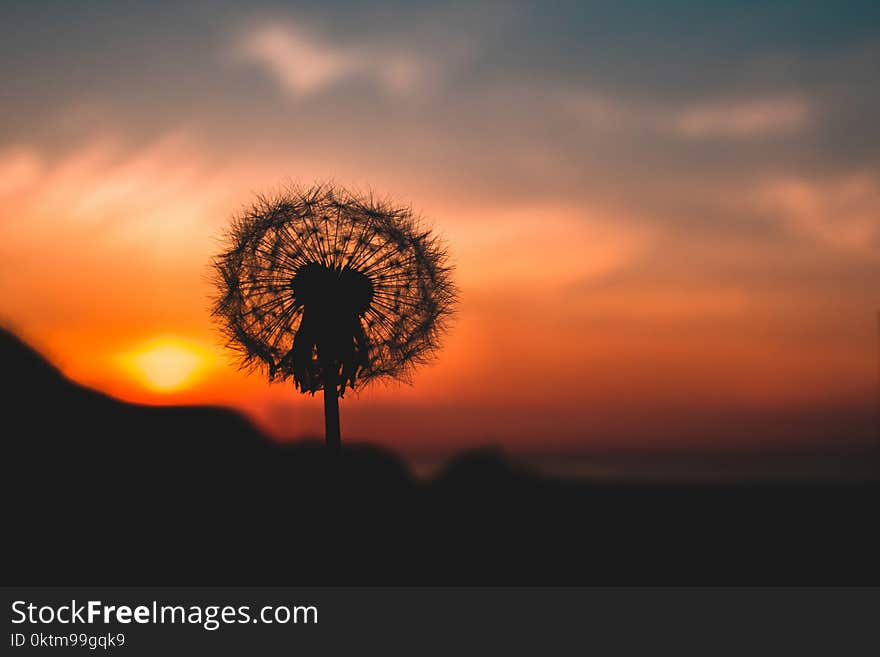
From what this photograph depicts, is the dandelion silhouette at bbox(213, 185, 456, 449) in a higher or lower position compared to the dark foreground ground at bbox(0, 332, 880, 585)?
higher

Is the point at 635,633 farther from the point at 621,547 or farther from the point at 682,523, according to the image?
the point at 682,523

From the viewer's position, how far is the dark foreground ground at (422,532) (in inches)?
599

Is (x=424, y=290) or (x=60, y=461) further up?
(x=424, y=290)

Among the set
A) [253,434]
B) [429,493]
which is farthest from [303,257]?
[253,434]

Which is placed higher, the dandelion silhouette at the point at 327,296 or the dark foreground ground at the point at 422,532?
the dandelion silhouette at the point at 327,296

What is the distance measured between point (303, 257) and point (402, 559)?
25.5 ft

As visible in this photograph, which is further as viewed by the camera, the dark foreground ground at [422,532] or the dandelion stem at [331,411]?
the dandelion stem at [331,411]

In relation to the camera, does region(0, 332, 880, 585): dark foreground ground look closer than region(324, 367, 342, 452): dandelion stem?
Yes

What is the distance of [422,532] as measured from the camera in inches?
690

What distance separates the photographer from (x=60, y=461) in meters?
27.6

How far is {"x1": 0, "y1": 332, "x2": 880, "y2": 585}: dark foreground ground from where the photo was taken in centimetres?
1522

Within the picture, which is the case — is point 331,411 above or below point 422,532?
above

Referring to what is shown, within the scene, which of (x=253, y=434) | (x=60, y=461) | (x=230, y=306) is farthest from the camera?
(x=253, y=434)

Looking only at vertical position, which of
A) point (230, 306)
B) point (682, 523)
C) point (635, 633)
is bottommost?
point (635, 633)
